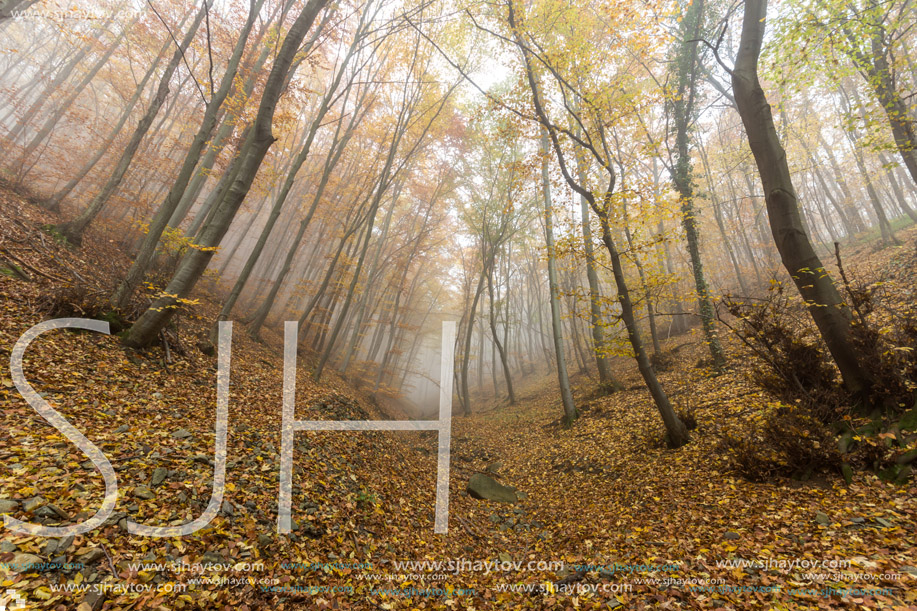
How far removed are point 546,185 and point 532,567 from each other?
34.9 ft

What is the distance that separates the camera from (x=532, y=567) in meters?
4.44

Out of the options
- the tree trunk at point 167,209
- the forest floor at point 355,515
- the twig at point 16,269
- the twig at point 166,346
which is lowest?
the forest floor at point 355,515

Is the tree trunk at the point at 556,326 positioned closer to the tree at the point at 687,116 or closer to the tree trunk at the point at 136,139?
the tree at the point at 687,116

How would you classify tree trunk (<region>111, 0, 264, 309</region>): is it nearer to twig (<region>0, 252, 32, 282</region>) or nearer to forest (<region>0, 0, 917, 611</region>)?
forest (<region>0, 0, 917, 611</region>)

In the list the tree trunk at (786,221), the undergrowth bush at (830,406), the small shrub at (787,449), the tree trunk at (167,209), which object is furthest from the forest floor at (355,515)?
the tree trunk at (786,221)

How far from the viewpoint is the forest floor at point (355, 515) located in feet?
8.94

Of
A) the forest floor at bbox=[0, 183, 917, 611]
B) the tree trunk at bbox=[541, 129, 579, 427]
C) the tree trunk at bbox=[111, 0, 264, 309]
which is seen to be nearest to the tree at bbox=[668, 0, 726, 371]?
the tree trunk at bbox=[541, 129, 579, 427]

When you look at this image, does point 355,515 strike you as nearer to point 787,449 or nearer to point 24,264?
point 787,449

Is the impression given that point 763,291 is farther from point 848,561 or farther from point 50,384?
point 50,384

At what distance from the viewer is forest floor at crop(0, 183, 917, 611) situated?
8.94 feet

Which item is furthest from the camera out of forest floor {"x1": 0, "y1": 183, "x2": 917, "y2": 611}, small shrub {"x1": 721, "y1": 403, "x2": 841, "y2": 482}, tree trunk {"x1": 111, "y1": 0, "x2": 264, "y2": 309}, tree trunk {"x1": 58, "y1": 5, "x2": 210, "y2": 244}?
tree trunk {"x1": 58, "y1": 5, "x2": 210, "y2": 244}

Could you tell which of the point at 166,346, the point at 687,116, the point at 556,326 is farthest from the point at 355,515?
the point at 687,116

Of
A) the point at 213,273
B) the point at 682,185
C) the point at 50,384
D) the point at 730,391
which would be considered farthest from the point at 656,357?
the point at 213,273

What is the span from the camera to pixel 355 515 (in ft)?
15.5
